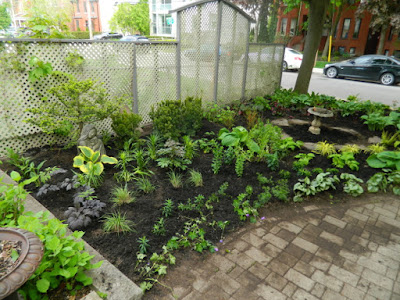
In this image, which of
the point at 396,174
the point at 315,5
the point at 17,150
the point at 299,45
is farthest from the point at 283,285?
the point at 299,45

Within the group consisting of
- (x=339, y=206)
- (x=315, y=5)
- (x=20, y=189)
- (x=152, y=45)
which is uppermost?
(x=315, y=5)

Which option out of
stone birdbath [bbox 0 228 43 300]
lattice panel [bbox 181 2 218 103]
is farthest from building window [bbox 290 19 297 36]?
stone birdbath [bbox 0 228 43 300]

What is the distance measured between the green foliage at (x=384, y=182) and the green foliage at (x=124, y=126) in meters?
3.73

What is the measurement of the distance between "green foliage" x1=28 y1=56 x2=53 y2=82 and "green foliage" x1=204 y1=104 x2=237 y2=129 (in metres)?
3.28

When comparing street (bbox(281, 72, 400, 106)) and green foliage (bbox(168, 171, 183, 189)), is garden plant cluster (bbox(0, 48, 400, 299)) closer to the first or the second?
green foliage (bbox(168, 171, 183, 189))

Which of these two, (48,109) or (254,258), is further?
(48,109)

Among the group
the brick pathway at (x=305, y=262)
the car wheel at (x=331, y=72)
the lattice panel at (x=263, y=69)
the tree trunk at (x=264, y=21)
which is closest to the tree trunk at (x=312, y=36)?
the lattice panel at (x=263, y=69)

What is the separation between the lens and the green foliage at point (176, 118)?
4.92 m

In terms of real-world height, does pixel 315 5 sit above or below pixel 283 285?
above

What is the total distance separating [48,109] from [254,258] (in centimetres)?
374

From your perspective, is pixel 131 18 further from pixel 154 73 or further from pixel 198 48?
pixel 154 73

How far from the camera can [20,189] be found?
2.60 metres

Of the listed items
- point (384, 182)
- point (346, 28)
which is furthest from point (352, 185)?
point (346, 28)

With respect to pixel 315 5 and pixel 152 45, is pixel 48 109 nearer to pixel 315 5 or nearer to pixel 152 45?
pixel 152 45
